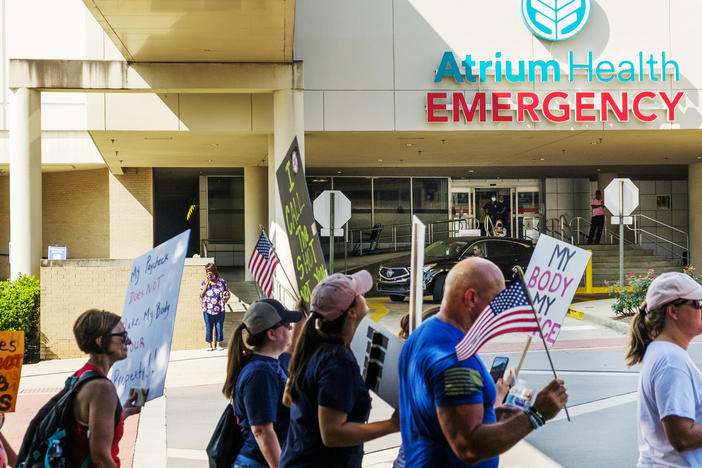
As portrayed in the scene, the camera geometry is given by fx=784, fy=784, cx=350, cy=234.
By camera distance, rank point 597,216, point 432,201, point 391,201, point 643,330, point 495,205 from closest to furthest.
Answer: point 643,330 < point 597,216 < point 391,201 < point 432,201 < point 495,205

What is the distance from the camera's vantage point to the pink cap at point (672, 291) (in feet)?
11.6

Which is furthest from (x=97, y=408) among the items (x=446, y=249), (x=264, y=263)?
(x=446, y=249)

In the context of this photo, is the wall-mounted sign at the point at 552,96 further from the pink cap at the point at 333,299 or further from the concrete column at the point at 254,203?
the pink cap at the point at 333,299

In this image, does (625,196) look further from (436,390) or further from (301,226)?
(436,390)

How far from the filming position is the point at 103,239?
2847 centimetres

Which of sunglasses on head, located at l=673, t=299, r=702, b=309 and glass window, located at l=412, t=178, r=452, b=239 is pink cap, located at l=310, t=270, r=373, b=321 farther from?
glass window, located at l=412, t=178, r=452, b=239

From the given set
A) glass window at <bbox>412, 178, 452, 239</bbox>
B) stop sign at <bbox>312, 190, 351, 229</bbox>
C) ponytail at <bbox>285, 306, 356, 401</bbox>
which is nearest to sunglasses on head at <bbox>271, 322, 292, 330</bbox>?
ponytail at <bbox>285, 306, 356, 401</bbox>

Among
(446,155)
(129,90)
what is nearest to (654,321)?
(129,90)

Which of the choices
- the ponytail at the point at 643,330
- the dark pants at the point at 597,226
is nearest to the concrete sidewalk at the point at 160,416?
the ponytail at the point at 643,330

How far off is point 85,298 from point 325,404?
533 inches

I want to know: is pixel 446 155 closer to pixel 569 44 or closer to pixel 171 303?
pixel 569 44

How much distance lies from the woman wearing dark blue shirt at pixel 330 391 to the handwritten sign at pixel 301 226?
4.42ft

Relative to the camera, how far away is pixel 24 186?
53.6 feet

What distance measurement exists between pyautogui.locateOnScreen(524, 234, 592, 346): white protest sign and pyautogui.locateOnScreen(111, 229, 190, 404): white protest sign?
2.04m
